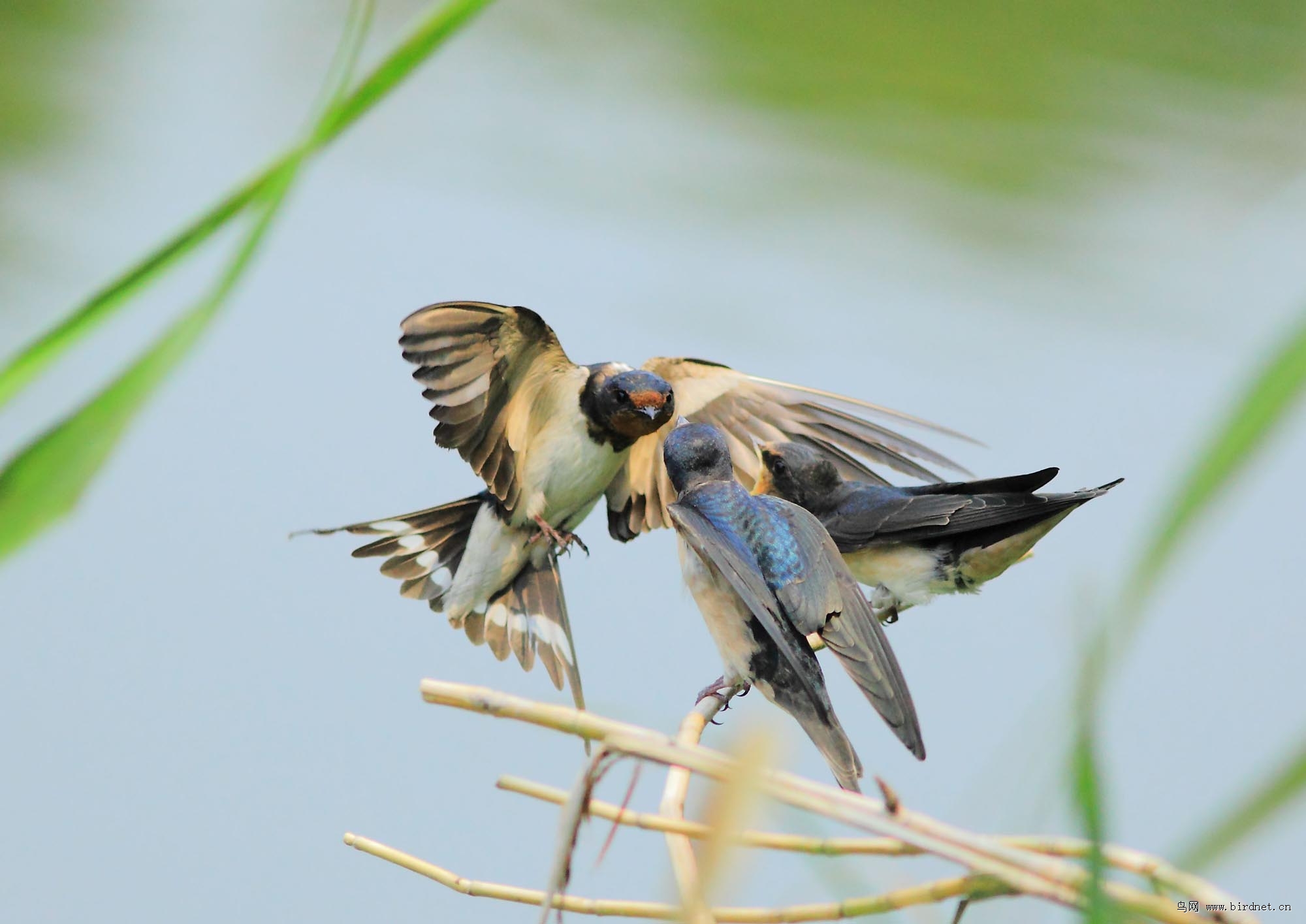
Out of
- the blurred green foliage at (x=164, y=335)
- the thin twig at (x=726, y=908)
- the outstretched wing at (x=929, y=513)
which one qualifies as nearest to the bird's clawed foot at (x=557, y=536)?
the outstretched wing at (x=929, y=513)

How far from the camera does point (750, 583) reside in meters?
1.45

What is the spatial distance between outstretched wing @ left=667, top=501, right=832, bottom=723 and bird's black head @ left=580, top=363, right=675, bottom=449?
480mm

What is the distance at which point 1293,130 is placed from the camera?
15.1 feet

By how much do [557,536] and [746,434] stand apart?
412 millimetres

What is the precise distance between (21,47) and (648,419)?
489 cm

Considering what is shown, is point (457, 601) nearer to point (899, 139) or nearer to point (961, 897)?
point (961, 897)

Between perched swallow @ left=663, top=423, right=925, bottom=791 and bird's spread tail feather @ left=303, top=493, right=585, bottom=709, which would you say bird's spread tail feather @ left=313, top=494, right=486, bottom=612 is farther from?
perched swallow @ left=663, top=423, right=925, bottom=791

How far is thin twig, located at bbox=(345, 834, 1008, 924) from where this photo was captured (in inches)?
25.5

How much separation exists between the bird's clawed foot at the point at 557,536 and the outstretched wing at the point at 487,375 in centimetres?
6

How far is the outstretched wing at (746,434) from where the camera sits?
2.33 metres

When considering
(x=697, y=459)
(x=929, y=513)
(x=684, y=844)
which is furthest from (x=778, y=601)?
(x=684, y=844)

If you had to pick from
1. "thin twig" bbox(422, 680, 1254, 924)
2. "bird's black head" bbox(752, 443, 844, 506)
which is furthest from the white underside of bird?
"thin twig" bbox(422, 680, 1254, 924)

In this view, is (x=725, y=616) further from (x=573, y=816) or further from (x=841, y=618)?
(x=573, y=816)

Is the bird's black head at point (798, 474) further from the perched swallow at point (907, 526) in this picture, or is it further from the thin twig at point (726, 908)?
the thin twig at point (726, 908)
